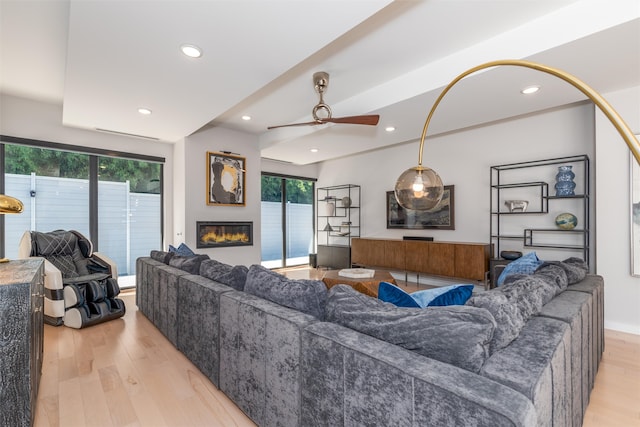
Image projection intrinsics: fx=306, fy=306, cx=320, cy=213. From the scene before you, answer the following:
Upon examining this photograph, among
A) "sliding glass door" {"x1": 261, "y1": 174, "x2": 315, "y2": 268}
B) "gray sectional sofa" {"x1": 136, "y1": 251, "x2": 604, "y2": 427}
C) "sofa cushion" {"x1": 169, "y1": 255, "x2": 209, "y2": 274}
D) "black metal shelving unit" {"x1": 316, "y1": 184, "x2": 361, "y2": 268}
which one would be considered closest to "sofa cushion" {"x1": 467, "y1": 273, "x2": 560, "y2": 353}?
"gray sectional sofa" {"x1": 136, "y1": 251, "x2": 604, "y2": 427}

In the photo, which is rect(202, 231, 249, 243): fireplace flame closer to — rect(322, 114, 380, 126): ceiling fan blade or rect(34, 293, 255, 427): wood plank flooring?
rect(34, 293, 255, 427): wood plank flooring

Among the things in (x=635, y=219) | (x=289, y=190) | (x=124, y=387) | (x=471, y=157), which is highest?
(x=471, y=157)

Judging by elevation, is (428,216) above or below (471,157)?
below

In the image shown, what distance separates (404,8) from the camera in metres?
2.32

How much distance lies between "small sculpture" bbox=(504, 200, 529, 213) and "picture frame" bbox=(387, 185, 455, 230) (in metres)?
0.94

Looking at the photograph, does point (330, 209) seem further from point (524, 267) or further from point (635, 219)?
point (635, 219)

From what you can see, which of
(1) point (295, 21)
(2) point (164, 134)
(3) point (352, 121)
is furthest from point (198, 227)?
(1) point (295, 21)

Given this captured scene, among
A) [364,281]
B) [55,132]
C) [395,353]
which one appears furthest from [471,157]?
[55,132]

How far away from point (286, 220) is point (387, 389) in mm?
6369

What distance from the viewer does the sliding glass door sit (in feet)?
22.9

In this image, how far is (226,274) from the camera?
2.30 meters

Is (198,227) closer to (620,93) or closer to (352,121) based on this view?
(352,121)

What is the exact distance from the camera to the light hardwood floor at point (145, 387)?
1.79 m

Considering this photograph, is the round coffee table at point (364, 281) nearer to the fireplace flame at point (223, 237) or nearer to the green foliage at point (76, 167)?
the fireplace flame at point (223, 237)
